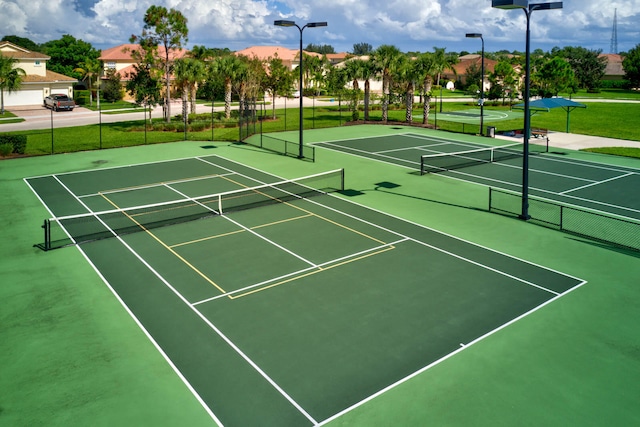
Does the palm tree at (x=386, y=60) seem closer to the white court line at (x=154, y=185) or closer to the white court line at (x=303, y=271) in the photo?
the white court line at (x=154, y=185)

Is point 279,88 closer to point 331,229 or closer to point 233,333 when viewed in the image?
point 331,229

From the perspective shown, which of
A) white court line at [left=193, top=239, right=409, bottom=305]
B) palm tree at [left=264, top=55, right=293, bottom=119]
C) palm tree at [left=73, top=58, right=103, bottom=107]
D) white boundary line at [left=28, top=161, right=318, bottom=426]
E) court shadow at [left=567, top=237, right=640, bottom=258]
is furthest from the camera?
palm tree at [left=73, top=58, right=103, bottom=107]

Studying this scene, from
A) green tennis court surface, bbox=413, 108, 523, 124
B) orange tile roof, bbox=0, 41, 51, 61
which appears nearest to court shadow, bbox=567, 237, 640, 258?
green tennis court surface, bbox=413, 108, 523, 124

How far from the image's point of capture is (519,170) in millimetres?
32375

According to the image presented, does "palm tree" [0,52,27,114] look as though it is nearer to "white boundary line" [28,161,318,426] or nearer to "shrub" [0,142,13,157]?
"shrub" [0,142,13,157]

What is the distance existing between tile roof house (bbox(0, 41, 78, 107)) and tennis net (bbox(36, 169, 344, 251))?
59200mm

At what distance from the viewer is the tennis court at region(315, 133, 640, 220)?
26.3 m

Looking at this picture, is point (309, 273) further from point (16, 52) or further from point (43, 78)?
point (16, 52)

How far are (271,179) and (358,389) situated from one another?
19808 mm

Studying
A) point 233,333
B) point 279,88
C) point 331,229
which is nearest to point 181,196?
point 331,229

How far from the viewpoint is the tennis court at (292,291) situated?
38.2 feet

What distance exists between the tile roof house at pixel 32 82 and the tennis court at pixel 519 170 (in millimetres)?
51939

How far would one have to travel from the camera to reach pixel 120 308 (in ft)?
49.0

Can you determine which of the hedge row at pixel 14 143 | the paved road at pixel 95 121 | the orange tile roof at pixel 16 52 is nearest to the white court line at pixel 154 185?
the hedge row at pixel 14 143
